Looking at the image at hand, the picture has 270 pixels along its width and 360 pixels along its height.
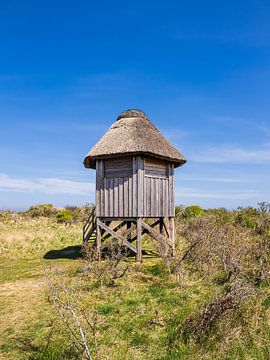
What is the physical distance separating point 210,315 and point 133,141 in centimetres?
829

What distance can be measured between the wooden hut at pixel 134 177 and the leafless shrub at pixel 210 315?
653 centimetres

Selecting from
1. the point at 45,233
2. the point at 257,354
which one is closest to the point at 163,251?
the point at 257,354

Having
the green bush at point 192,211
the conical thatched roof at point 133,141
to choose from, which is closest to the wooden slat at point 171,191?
the conical thatched roof at point 133,141

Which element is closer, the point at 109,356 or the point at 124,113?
the point at 109,356

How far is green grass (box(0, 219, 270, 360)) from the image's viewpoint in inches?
190

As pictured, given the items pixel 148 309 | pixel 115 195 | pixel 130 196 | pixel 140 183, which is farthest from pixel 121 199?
pixel 148 309

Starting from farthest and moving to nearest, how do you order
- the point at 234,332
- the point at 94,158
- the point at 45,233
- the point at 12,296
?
the point at 45,233
the point at 94,158
the point at 12,296
the point at 234,332

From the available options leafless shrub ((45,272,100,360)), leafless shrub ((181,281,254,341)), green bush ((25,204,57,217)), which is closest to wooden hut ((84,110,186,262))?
leafless shrub ((45,272,100,360))

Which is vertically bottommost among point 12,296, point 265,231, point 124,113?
point 12,296

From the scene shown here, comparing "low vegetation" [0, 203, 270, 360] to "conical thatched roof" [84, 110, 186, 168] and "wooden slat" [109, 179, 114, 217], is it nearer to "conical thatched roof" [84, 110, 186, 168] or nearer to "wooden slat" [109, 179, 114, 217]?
"wooden slat" [109, 179, 114, 217]

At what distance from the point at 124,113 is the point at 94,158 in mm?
2988

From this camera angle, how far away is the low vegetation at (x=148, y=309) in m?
4.89

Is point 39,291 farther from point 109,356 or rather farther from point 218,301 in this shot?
point 218,301

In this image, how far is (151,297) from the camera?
24.2 ft
